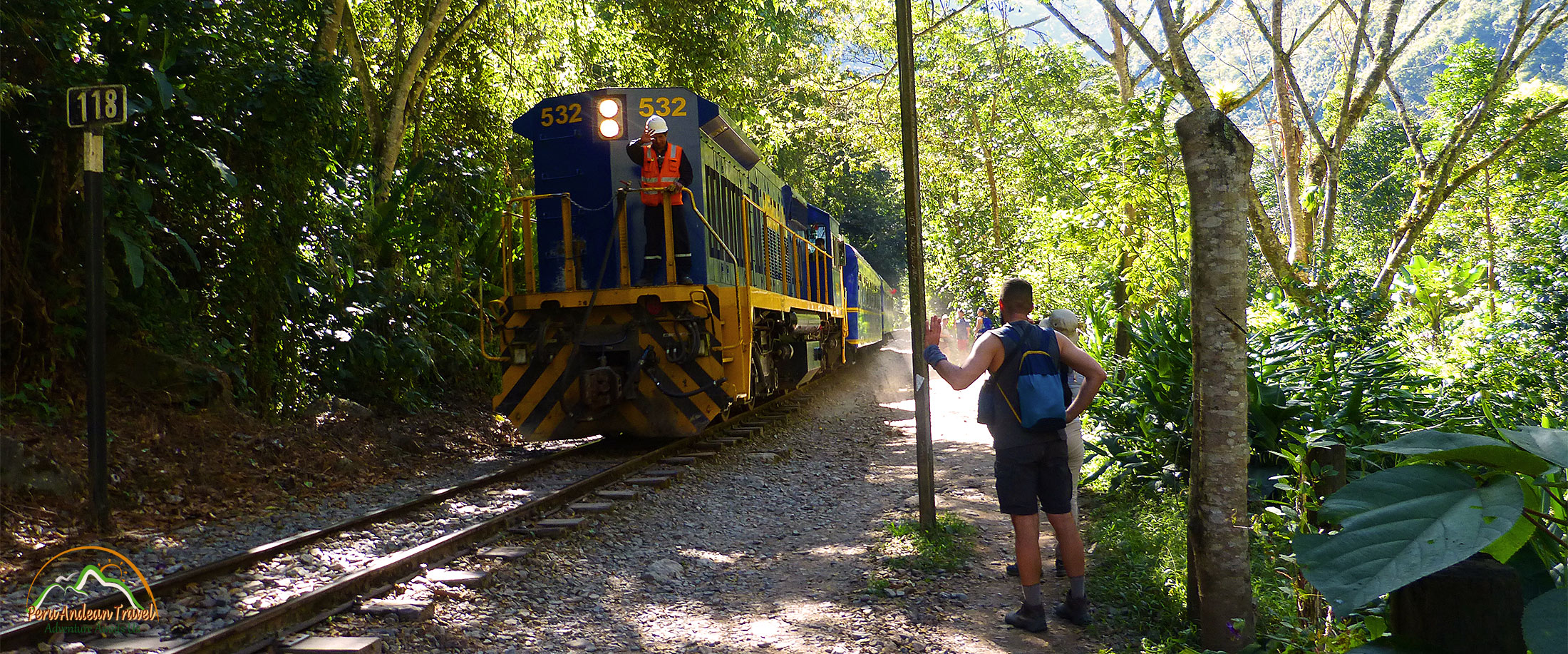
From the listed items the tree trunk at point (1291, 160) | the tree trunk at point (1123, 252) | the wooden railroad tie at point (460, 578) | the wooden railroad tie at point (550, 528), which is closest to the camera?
the wooden railroad tie at point (460, 578)

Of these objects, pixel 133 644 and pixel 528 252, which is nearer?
pixel 133 644

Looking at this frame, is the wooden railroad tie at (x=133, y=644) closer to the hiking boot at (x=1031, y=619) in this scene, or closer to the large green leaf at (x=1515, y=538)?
the hiking boot at (x=1031, y=619)

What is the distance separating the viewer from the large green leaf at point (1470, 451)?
5.15ft

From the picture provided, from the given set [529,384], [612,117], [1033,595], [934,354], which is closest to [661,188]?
[612,117]

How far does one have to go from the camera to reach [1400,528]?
1.55 m

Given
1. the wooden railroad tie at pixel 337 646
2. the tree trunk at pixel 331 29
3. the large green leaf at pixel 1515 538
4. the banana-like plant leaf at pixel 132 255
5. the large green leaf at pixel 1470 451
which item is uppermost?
the tree trunk at pixel 331 29

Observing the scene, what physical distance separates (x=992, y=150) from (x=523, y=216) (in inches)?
523

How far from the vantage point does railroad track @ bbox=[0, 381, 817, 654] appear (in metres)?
3.76

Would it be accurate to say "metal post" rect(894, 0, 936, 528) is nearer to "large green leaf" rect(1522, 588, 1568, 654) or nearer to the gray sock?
the gray sock

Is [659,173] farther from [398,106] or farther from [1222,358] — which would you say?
[1222,358]

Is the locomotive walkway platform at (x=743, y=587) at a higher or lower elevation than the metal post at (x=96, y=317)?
lower

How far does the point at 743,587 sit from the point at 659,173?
A: 4.51 metres

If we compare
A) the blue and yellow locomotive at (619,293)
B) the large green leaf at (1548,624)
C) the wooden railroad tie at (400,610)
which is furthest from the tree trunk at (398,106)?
the large green leaf at (1548,624)

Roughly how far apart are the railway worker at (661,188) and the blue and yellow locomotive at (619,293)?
0.14 ft
